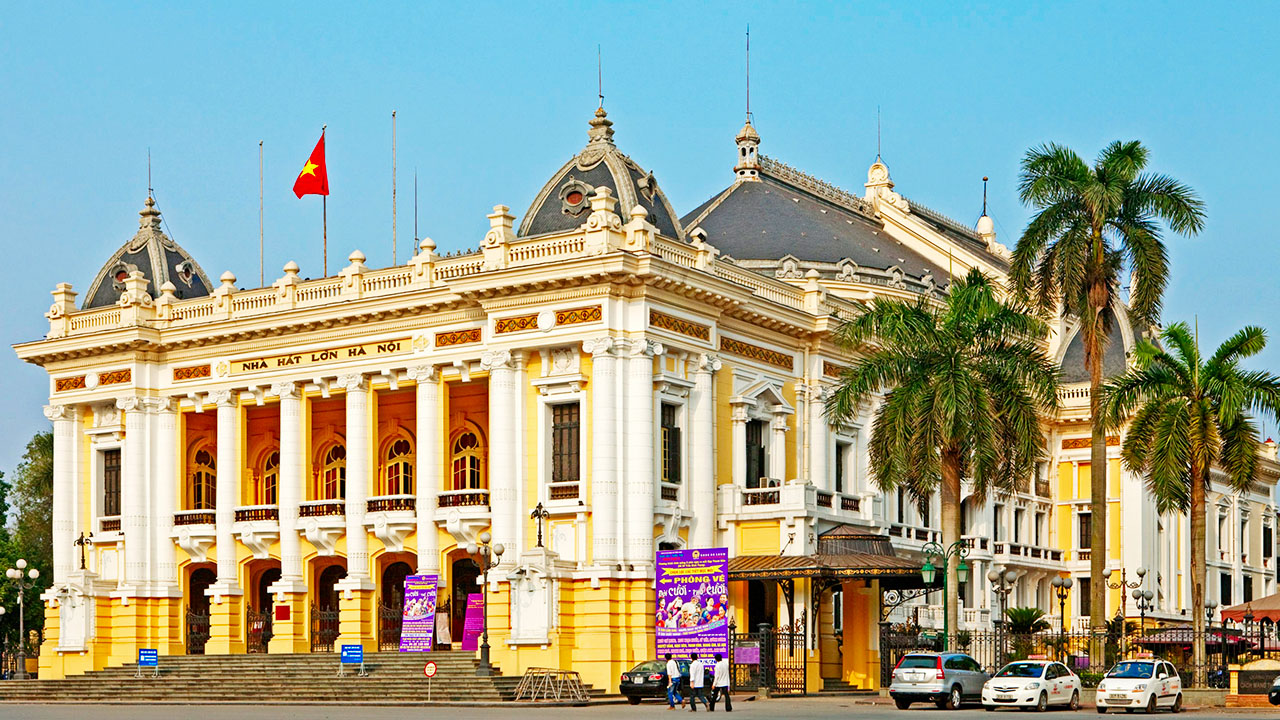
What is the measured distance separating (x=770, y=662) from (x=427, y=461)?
1147 centimetres

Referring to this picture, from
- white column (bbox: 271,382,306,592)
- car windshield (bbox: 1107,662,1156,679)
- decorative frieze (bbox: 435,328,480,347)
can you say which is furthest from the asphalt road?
decorative frieze (bbox: 435,328,480,347)

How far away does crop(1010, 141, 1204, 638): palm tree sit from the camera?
4731 centimetres

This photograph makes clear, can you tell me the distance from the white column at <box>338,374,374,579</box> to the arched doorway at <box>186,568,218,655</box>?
261 inches

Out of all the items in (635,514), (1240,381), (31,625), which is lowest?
(31,625)

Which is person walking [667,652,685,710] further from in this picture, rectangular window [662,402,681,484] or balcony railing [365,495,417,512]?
balcony railing [365,495,417,512]

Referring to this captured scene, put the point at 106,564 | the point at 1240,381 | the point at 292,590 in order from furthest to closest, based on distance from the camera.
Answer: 1. the point at 106,564
2. the point at 292,590
3. the point at 1240,381

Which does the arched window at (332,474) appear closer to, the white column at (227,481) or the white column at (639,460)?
the white column at (227,481)

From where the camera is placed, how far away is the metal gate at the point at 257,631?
5612 cm

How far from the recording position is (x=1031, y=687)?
4125 centimetres

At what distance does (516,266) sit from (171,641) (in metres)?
17.7

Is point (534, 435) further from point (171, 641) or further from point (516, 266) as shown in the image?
point (171, 641)

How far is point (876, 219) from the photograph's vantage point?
3211 inches

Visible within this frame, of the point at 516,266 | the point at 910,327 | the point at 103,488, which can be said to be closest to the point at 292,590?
the point at 103,488

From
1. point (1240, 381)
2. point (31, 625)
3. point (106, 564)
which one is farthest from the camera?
point (31, 625)
